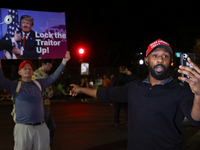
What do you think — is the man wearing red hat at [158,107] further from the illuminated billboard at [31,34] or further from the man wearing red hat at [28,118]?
the illuminated billboard at [31,34]

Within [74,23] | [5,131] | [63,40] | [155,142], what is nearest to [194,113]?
[155,142]

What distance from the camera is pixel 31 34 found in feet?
15.0

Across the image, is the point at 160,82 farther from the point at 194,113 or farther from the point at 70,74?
the point at 70,74

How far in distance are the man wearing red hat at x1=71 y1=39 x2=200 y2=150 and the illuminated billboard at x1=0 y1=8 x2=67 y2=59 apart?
97.2 inches

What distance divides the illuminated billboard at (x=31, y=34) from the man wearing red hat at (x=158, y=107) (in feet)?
8.10

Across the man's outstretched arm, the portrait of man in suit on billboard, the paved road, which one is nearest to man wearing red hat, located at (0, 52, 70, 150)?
the portrait of man in suit on billboard

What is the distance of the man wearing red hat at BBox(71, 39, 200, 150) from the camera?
7.90 feet

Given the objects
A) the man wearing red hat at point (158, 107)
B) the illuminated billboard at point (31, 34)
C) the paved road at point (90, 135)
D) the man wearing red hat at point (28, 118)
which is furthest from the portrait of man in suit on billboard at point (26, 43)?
the paved road at point (90, 135)

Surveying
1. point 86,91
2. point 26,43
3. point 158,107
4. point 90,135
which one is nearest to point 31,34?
point 26,43

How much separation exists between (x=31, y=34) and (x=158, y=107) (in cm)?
300

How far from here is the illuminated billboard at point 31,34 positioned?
4.38 meters

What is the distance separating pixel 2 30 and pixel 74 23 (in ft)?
106

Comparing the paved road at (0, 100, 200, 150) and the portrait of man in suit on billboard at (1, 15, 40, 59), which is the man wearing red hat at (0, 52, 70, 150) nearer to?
the portrait of man in suit on billboard at (1, 15, 40, 59)

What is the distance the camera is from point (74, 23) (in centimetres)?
3600
